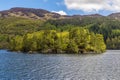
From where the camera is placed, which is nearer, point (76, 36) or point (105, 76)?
point (105, 76)

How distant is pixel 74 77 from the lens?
240ft

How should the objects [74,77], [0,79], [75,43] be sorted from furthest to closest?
[75,43] → [74,77] → [0,79]

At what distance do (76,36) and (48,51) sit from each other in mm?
Answer: 21029

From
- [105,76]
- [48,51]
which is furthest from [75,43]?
[105,76]

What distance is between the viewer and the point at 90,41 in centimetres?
19712

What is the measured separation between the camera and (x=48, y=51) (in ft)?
640

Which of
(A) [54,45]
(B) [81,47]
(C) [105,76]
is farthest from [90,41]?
(C) [105,76]

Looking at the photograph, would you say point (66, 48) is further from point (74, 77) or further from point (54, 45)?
point (74, 77)

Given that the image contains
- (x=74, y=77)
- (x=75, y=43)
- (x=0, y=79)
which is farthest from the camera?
(x=75, y=43)

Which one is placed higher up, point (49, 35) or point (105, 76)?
point (49, 35)

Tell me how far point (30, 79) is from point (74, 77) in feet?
36.8

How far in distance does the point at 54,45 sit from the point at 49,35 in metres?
Answer: 9.22

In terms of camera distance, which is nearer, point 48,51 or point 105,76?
point 105,76

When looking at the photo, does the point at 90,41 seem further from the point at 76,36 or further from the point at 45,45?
the point at 45,45
